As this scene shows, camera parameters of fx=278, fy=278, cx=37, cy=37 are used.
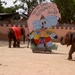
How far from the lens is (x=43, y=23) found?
1405cm

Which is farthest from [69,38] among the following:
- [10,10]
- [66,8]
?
[10,10]

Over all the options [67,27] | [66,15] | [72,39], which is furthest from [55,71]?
[66,15]

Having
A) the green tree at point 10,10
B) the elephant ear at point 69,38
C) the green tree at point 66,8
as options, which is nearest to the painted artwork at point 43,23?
the elephant ear at point 69,38

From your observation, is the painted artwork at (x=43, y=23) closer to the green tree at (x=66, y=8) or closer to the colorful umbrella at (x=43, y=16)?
the colorful umbrella at (x=43, y=16)

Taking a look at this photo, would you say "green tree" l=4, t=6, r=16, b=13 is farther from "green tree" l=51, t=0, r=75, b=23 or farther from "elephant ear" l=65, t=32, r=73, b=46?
"elephant ear" l=65, t=32, r=73, b=46

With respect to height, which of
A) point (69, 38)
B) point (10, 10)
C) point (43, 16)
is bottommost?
point (69, 38)

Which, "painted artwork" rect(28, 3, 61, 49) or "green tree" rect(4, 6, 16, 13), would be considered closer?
"painted artwork" rect(28, 3, 61, 49)

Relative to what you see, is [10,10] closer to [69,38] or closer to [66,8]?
[66,8]

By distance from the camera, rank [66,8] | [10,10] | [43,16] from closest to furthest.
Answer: [43,16], [66,8], [10,10]

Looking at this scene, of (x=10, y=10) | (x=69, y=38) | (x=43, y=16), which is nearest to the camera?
(x=69, y=38)

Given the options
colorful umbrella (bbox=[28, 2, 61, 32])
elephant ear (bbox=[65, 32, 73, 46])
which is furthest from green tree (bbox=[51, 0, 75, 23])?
elephant ear (bbox=[65, 32, 73, 46])

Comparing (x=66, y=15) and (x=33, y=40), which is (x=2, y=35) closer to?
(x=33, y=40)

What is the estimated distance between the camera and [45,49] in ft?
46.0

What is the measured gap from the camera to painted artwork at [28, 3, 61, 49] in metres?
13.9
